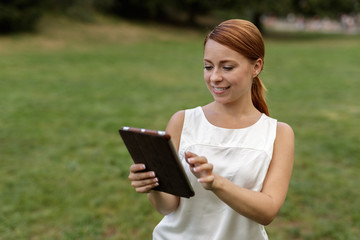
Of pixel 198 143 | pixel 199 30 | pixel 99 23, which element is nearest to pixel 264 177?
pixel 198 143

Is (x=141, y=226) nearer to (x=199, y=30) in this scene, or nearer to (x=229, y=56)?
(x=229, y=56)

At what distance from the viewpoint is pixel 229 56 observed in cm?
176

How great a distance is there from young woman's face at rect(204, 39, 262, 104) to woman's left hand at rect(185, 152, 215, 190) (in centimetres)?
42

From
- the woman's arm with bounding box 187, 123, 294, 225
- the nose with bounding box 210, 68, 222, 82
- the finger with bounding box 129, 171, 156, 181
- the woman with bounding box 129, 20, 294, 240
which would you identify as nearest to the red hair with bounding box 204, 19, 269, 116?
the woman with bounding box 129, 20, 294, 240

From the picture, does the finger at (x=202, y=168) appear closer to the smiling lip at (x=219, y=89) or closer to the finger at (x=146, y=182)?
the finger at (x=146, y=182)

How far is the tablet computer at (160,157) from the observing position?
152 centimetres

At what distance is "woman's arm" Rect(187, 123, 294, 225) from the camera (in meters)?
1.52

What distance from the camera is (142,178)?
1724 mm

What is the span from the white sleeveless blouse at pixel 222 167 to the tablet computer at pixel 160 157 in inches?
8.4

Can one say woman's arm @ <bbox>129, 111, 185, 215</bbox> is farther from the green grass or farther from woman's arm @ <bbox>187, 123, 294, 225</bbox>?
the green grass

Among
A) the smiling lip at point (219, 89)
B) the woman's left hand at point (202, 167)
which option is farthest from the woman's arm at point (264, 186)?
the smiling lip at point (219, 89)

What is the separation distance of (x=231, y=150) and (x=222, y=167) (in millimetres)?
88

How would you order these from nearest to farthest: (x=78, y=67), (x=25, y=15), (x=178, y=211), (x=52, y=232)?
1. (x=178, y=211)
2. (x=52, y=232)
3. (x=78, y=67)
4. (x=25, y=15)

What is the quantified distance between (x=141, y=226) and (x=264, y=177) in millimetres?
2648
